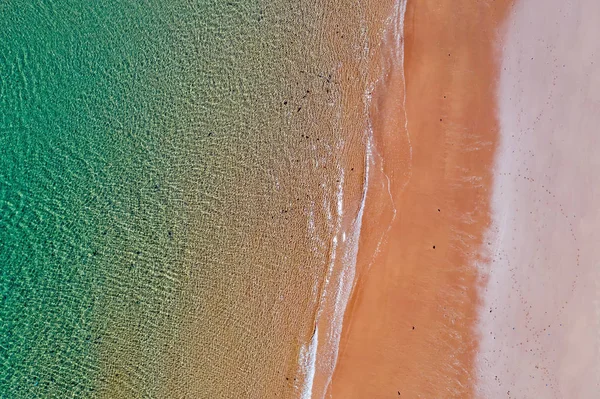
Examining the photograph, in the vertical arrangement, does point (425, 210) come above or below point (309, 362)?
above

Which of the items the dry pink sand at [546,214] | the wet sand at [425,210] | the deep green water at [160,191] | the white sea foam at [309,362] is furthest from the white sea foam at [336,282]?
the dry pink sand at [546,214]

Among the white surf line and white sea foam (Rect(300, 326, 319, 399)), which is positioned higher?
the white surf line

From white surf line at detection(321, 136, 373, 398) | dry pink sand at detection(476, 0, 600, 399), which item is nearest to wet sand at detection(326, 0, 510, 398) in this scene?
white surf line at detection(321, 136, 373, 398)

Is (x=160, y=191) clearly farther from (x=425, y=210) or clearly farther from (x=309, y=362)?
(x=425, y=210)

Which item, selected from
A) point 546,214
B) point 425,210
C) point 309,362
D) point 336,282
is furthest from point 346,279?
point 546,214

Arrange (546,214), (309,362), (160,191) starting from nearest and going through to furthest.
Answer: (309,362)
(546,214)
(160,191)

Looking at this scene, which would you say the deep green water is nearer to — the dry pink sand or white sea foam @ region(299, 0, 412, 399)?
white sea foam @ region(299, 0, 412, 399)
